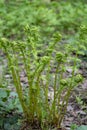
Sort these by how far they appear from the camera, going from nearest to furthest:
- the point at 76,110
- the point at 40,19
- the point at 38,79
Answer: the point at 38,79 → the point at 76,110 → the point at 40,19

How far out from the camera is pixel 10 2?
773 centimetres

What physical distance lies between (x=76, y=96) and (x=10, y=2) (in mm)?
4347

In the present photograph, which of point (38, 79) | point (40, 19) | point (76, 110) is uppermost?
point (38, 79)

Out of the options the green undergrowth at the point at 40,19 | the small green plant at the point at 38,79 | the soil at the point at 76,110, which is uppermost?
the small green plant at the point at 38,79

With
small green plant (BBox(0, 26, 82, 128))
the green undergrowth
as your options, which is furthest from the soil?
the green undergrowth

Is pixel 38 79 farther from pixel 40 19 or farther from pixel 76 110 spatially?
pixel 40 19

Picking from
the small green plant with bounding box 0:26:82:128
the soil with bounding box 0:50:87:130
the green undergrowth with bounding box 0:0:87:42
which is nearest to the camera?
the small green plant with bounding box 0:26:82:128

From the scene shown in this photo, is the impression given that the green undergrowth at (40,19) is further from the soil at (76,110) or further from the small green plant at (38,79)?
the small green plant at (38,79)

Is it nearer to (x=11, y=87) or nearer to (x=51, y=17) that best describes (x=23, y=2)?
(x=51, y=17)

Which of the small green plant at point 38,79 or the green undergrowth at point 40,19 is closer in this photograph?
the small green plant at point 38,79

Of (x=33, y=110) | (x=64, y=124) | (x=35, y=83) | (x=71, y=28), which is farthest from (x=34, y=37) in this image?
(x=71, y=28)

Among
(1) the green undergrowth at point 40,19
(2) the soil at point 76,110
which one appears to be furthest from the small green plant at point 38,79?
(1) the green undergrowth at point 40,19

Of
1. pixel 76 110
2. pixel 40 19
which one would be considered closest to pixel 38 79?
pixel 76 110

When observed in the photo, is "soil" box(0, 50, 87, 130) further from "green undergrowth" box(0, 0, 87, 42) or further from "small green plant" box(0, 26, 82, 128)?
"green undergrowth" box(0, 0, 87, 42)
